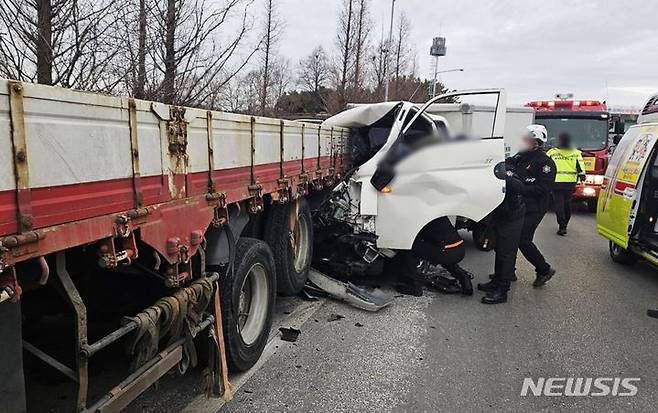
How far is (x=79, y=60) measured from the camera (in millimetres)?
5895

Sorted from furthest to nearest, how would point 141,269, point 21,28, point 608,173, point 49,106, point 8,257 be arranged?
1. point 608,173
2. point 21,28
3. point 141,269
4. point 49,106
5. point 8,257

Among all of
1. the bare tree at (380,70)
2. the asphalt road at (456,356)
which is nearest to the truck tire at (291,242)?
the asphalt road at (456,356)

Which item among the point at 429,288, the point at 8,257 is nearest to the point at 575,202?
the point at 429,288

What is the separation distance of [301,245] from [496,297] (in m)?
2.14

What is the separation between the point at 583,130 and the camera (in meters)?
12.5

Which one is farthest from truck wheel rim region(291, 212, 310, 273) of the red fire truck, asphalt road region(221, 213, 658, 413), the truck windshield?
the truck windshield

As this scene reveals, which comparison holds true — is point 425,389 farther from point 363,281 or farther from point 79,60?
point 79,60

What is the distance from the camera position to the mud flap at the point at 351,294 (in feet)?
16.6

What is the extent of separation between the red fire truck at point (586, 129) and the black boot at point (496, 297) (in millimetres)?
7376

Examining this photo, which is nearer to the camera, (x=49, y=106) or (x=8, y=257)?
A: (x=8, y=257)

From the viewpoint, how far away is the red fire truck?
1191 centimetres

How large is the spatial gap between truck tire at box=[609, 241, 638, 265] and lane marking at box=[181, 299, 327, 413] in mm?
4449

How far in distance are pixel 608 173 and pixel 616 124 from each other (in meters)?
6.39

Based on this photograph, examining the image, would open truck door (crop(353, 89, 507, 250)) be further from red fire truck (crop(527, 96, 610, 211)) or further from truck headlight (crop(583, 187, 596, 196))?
truck headlight (crop(583, 187, 596, 196))
